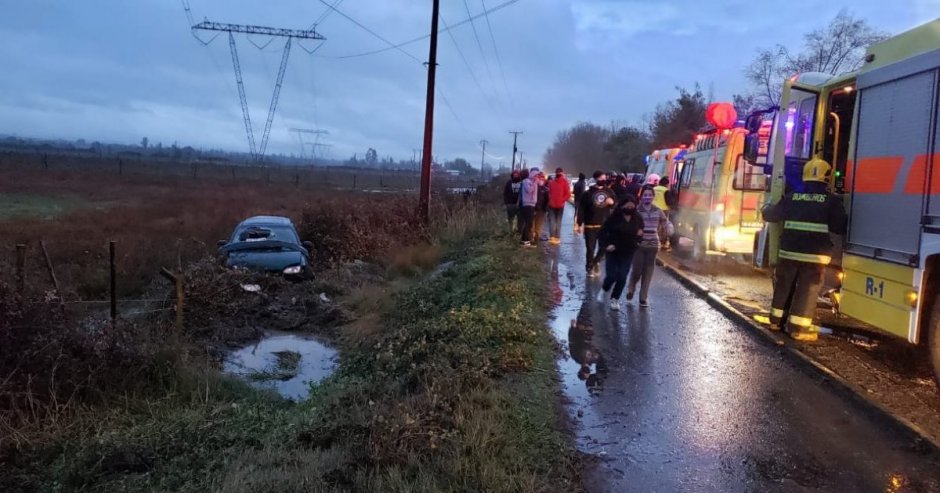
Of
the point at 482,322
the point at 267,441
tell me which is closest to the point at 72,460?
the point at 267,441

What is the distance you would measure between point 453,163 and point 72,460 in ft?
548

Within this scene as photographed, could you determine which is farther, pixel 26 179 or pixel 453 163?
pixel 453 163

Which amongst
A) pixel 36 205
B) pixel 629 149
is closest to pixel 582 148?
pixel 629 149

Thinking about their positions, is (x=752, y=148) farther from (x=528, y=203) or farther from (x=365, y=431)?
(x=365, y=431)

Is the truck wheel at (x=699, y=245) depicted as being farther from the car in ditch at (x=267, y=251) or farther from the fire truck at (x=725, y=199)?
the car in ditch at (x=267, y=251)

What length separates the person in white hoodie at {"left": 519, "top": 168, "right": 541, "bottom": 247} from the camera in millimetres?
14082

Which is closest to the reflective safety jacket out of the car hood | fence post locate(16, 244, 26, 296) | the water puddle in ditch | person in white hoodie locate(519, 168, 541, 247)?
the water puddle in ditch

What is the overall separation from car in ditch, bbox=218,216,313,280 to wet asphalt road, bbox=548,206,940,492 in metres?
6.52

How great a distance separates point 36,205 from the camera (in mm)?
30422

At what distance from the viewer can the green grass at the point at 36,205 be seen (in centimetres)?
2644

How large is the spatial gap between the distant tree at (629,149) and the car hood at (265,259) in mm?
43707

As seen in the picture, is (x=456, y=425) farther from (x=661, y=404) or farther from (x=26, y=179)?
(x=26, y=179)

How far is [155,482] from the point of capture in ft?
14.5

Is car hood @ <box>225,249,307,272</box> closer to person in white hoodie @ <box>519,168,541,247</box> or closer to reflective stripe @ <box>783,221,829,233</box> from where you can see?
person in white hoodie @ <box>519,168,541,247</box>
